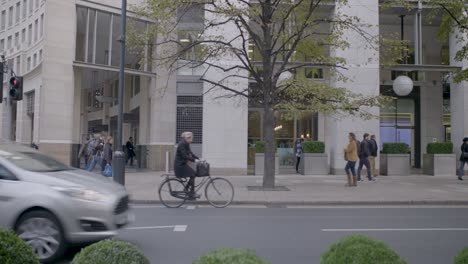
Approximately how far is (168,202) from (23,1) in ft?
72.0

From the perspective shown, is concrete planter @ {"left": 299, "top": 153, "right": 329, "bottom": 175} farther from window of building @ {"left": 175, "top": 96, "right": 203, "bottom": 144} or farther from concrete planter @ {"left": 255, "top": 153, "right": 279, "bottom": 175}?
window of building @ {"left": 175, "top": 96, "right": 203, "bottom": 144}

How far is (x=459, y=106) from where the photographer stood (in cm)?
2153

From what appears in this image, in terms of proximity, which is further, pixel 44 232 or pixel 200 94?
pixel 200 94

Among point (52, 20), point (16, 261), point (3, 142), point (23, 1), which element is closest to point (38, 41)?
point (52, 20)

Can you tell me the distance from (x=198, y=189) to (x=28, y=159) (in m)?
5.80

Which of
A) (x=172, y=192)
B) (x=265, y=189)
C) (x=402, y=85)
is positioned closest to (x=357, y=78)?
(x=402, y=85)

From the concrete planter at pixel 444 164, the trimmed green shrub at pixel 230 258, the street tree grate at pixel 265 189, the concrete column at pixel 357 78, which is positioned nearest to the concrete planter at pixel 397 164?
the concrete column at pixel 357 78

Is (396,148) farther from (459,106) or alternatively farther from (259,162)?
(259,162)

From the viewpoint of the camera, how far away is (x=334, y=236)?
27.2 feet

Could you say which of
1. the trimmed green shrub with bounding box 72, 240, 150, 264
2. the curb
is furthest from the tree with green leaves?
the trimmed green shrub with bounding box 72, 240, 150, 264

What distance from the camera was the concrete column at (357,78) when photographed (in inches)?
823

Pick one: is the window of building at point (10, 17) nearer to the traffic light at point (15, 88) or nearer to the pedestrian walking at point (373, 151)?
the traffic light at point (15, 88)

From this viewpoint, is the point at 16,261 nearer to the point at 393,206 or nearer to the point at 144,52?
the point at 393,206

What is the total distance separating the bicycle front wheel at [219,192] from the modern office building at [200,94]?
7.35 m
